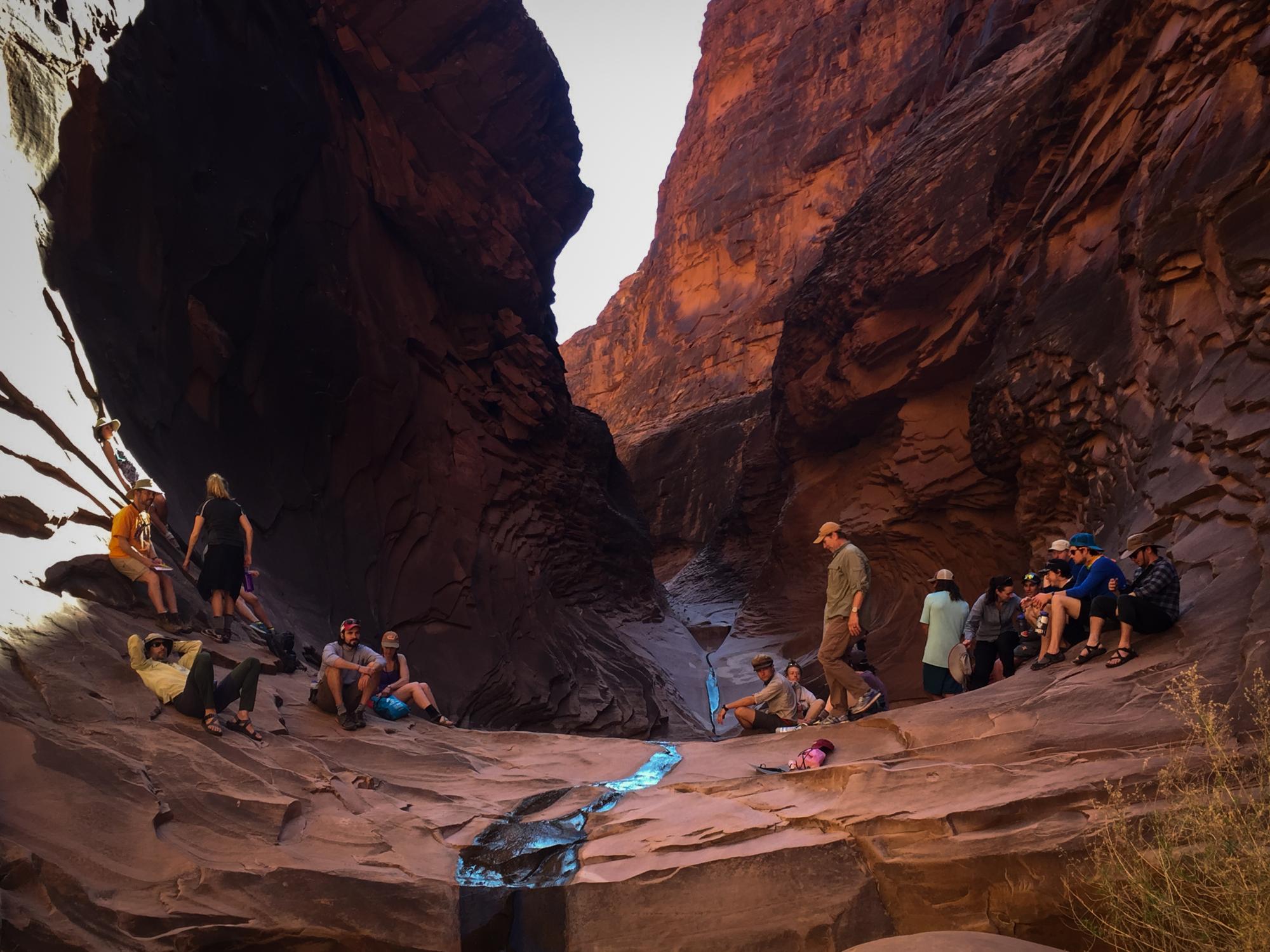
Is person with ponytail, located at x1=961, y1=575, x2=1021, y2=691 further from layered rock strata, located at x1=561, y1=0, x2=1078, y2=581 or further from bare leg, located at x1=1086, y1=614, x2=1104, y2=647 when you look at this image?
layered rock strata, located at x1=561, y1=0, x2=1078, y2=581

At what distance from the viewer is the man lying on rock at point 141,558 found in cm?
711

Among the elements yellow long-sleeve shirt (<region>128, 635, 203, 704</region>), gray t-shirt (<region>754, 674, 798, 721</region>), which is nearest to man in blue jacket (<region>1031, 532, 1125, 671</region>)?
gray t-shirt (<region>754, 674, 798, 721</region>)

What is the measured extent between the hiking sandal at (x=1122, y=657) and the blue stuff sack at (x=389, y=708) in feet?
21.2

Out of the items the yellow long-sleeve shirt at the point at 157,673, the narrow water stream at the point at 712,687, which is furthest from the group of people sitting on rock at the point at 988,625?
the narrow water stream at the point at 712,687

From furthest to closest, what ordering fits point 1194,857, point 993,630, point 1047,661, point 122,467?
point 122,467, point 993,630, point 1047,661, point 1194,857

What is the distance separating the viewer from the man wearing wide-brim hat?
6098mm

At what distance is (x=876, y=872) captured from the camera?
4.54m

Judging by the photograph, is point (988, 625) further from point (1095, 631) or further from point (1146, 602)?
point (1146, 602)

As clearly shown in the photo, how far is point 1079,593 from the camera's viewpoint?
7340mm

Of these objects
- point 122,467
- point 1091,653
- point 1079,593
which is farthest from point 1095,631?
point 122,467

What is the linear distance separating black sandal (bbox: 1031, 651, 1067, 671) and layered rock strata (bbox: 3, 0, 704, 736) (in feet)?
27.2

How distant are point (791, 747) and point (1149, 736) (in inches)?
116

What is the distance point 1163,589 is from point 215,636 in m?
8.11

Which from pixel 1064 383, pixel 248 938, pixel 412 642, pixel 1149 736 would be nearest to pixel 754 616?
pixel 412 642
